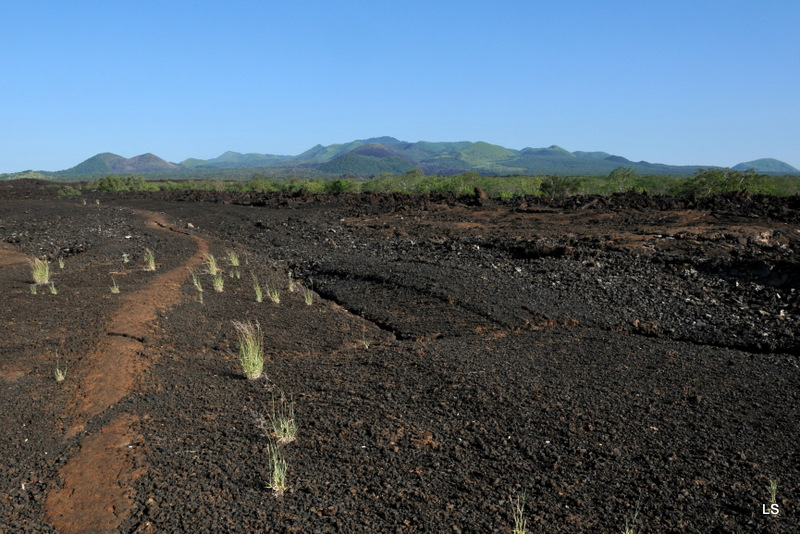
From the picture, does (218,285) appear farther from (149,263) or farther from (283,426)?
(283,426)

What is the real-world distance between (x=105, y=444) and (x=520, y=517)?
2.81 m

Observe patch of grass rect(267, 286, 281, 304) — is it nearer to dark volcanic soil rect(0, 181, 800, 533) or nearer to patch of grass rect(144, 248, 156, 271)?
dark volcanic soil rect(0, 181, 800, 533)

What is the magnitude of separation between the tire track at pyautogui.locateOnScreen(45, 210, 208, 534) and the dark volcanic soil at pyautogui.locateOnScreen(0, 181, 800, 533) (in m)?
0.02

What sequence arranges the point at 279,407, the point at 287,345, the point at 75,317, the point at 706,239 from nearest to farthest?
the point at 279,407, the point at 287,345, the point at 75,317, the point at 706,239

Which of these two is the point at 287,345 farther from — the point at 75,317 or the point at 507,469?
the point at 507,469

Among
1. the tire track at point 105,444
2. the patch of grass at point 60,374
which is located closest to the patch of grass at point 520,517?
the tire track at point 105,444

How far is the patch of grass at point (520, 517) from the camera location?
9.07 feet

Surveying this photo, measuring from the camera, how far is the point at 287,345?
20.1ft

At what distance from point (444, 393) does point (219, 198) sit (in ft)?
91.9

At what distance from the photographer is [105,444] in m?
3.72

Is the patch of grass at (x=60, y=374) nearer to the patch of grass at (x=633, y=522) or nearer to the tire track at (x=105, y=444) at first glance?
the tire track at (x=105, y=444)

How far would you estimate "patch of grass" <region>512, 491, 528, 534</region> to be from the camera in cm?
277

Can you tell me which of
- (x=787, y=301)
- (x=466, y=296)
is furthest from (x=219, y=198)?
(x=787, y=301)

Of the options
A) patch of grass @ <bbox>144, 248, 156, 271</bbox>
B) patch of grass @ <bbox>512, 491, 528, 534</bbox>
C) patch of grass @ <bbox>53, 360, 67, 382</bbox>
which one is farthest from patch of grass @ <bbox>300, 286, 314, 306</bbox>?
patch of grass @ <bbox>512, 491, 528, 534</bbox>
